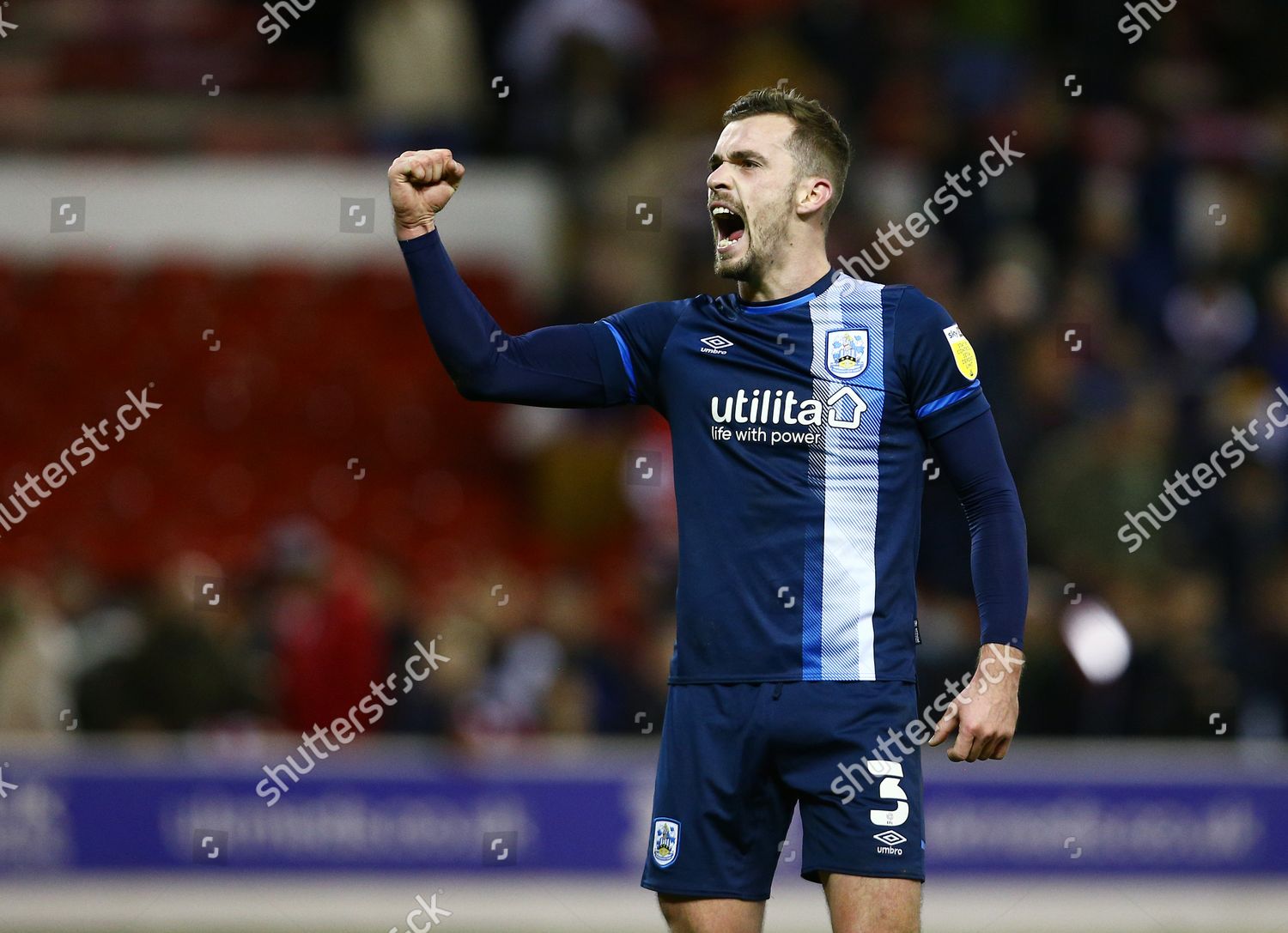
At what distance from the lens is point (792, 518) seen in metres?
4.14

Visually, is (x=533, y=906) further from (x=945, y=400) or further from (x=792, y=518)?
(x=945, y=400)

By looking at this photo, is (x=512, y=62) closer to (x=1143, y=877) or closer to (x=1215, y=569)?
(x=1215, y=569)

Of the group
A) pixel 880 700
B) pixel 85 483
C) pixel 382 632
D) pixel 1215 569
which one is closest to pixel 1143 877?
pixel 1215 569

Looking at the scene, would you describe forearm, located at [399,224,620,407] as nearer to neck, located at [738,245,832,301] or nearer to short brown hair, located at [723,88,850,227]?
neck, located at [738,245,832,301]

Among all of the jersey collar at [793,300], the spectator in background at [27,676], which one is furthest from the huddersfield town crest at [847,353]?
the spectator in background at [27,676]

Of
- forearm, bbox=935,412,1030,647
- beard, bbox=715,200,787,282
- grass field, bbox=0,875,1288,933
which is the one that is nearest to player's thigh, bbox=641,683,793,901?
forearm, bbox=935,412,1030,647

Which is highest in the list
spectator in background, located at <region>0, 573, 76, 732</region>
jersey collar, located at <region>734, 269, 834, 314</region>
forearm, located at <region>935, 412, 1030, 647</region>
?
jersey collar, located at <region>734, 269, 834, 314</region>

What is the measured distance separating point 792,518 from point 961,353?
51cm

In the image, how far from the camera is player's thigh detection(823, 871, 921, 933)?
154 inches

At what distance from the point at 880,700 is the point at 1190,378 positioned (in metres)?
7.91

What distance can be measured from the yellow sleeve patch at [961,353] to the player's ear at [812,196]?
16.0 inches

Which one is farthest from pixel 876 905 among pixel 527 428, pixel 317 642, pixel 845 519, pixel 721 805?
pixel 527 428

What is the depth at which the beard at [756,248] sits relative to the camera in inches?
167

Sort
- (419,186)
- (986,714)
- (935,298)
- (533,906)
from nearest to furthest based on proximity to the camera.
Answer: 1. (986,714)
2. (419,186)
3. (533,906)
4. (935,298)
